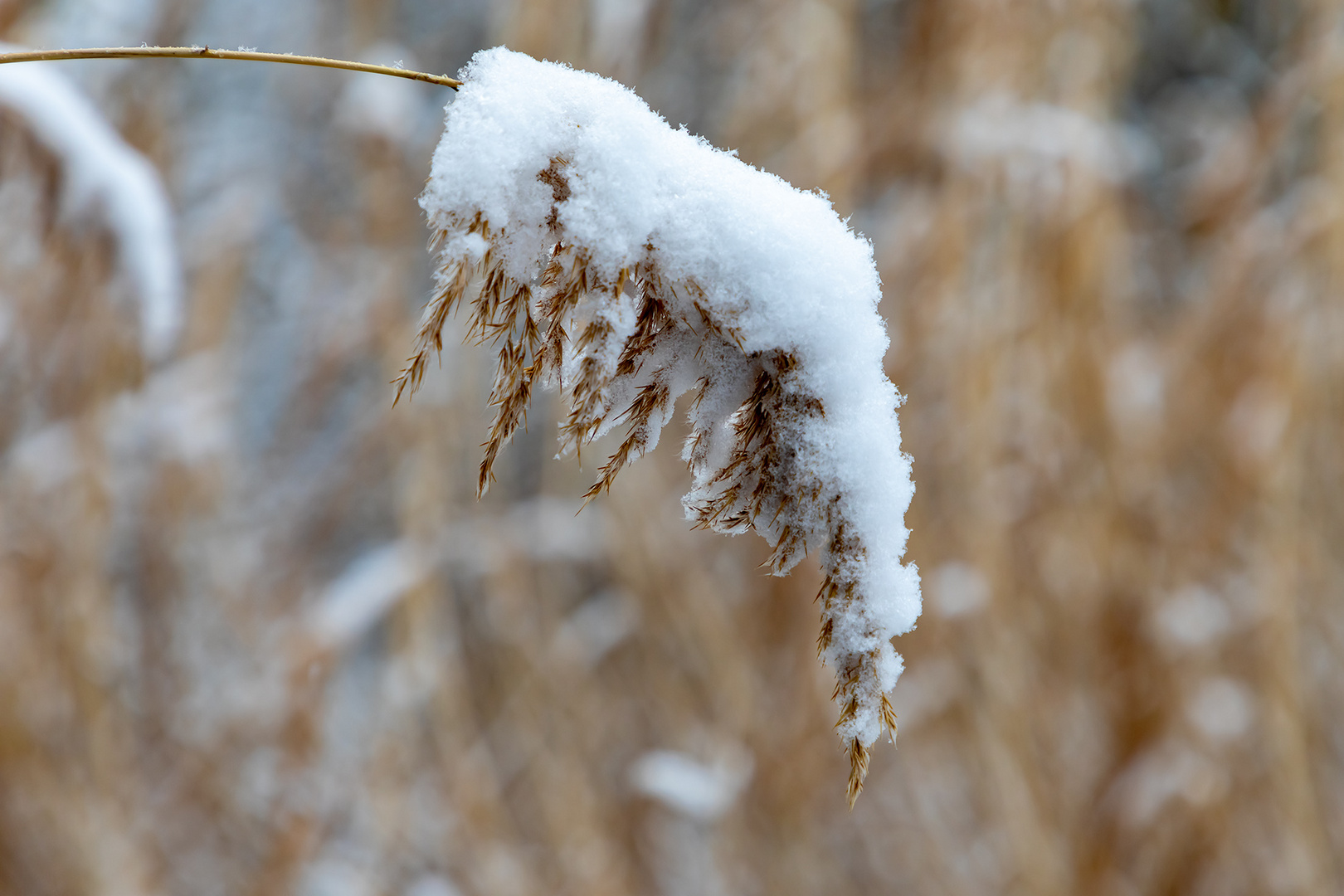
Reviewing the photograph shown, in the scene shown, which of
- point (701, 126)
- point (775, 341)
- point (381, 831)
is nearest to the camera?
point (775, 341)

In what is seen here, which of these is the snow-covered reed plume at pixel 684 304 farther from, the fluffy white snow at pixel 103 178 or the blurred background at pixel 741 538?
the blurred background at pixel 741 538

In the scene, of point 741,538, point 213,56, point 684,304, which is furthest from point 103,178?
point 741,538

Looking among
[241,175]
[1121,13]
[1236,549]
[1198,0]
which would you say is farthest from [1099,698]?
[1198,0]

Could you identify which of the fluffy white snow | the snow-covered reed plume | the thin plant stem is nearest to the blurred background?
the fluffy white snow

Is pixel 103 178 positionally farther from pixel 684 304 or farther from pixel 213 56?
pixel 684 304

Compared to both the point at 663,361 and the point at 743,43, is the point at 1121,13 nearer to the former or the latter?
the point at 743,43

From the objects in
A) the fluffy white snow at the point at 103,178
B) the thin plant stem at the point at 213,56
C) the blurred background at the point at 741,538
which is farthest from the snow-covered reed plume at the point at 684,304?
the blurred background at the point at 741,538
